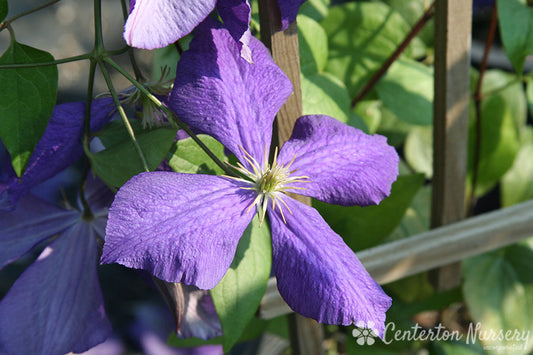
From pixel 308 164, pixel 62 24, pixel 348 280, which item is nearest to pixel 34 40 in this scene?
pixel 62 24

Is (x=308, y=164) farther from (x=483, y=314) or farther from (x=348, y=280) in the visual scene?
(x=483, y=314)

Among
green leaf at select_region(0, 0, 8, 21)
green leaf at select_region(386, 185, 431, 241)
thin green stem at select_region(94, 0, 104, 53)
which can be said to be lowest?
green leaf at select_region(386, 185, 431, 241)

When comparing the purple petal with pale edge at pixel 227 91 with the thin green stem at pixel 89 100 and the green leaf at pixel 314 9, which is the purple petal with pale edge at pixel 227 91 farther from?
the green leaf at pixel 314 9

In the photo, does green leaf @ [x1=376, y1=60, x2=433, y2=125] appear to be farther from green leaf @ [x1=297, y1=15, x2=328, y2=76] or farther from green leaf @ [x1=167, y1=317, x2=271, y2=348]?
green leaf @ [x1=167, y1=317, x2=271, y2=348]

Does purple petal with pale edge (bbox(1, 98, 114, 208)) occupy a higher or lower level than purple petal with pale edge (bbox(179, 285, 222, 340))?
higher

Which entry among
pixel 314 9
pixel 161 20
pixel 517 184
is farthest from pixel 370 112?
pixel 161 20

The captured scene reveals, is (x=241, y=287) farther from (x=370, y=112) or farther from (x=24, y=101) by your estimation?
(x=370, y=112)

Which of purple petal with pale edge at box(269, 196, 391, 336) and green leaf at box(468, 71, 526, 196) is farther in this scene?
green leaf at box(468, 71, 526, 196)

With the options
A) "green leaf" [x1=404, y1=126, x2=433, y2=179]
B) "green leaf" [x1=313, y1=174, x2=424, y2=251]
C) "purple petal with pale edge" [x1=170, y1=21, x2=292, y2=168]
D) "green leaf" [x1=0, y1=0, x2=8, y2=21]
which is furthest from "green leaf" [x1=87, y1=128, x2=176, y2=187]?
"green leaf" [x1=404, y1=126, x2=433, y2=179]
